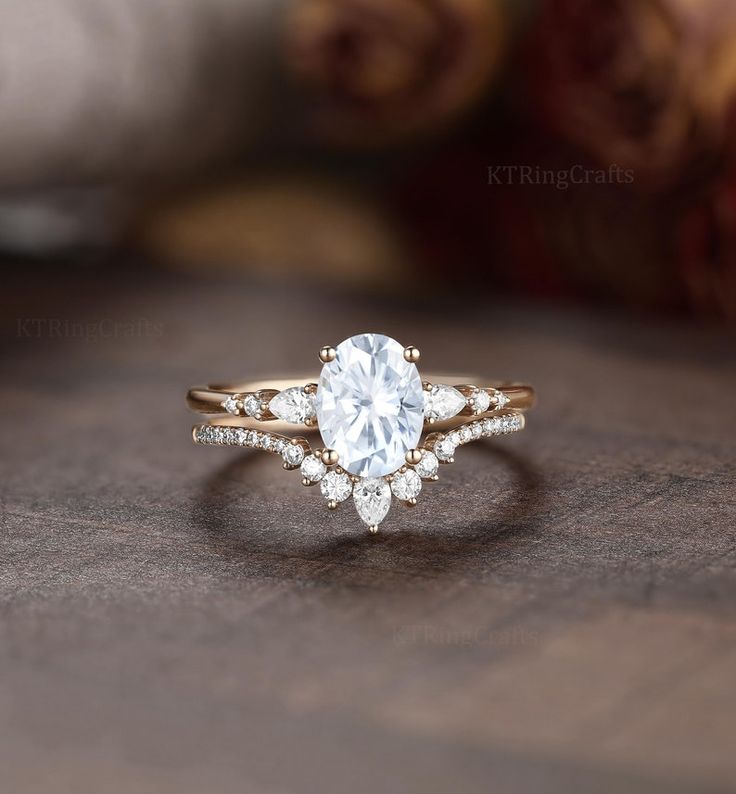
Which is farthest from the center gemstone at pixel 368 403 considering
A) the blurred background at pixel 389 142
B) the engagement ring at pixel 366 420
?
the blurred background at pixel 389 142

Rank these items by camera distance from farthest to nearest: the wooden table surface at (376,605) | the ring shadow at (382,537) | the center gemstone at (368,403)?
the center gemstone at (368,403) < the ring shadow at (382,537) < the wooden table surface at (376,605)

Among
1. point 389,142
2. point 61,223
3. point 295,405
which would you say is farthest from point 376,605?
point 61,223

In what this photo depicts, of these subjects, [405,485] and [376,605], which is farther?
[405,485]

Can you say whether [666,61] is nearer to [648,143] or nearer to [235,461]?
[648,143]

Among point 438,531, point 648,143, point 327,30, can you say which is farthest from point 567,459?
point 327,30

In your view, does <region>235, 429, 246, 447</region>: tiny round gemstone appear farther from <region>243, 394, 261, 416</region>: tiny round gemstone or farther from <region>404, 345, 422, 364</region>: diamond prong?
<region>404, 345, 422, 364</region>: diamond prong

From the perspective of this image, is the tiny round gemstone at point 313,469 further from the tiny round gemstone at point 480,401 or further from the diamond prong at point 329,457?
the tiny round gemstone at point 480,401

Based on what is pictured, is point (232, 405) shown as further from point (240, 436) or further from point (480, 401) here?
point (480, 401)
